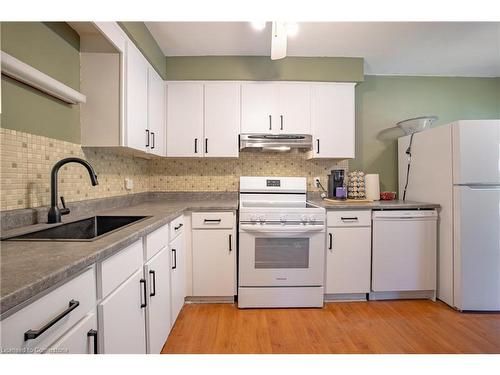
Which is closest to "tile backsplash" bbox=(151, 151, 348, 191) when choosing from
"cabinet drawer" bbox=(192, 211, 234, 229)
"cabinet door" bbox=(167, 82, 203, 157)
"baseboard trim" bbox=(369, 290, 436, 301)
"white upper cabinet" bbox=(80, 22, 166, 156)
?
"cabinet door" bbox=(167, 82, 203, 157)

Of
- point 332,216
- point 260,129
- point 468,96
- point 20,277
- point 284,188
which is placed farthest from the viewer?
point 468,96

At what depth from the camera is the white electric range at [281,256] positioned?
216 cm

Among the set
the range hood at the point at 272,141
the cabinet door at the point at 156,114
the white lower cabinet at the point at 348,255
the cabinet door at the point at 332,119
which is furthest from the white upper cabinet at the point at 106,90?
the white lower cabinet at the point at 348,255

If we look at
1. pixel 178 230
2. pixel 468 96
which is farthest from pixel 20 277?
pixel 468 96

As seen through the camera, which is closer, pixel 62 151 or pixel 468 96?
pixel 62 151

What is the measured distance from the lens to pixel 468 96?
118 inches

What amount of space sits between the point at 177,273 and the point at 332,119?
2035 millimetres

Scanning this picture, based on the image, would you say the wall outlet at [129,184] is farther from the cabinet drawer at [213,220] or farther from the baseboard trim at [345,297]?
the baseboard trim at [345,297]

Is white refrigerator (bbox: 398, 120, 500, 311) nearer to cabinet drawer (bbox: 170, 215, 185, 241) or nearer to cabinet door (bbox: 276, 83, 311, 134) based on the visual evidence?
cabinet door (bbox: 276, 83, 311, 134)

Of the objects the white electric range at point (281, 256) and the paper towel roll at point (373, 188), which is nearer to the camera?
the white electric range at point (281, 256)

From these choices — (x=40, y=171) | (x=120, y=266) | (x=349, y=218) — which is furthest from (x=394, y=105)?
(x=40, y=171)

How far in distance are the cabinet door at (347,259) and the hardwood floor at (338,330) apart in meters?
0.19
